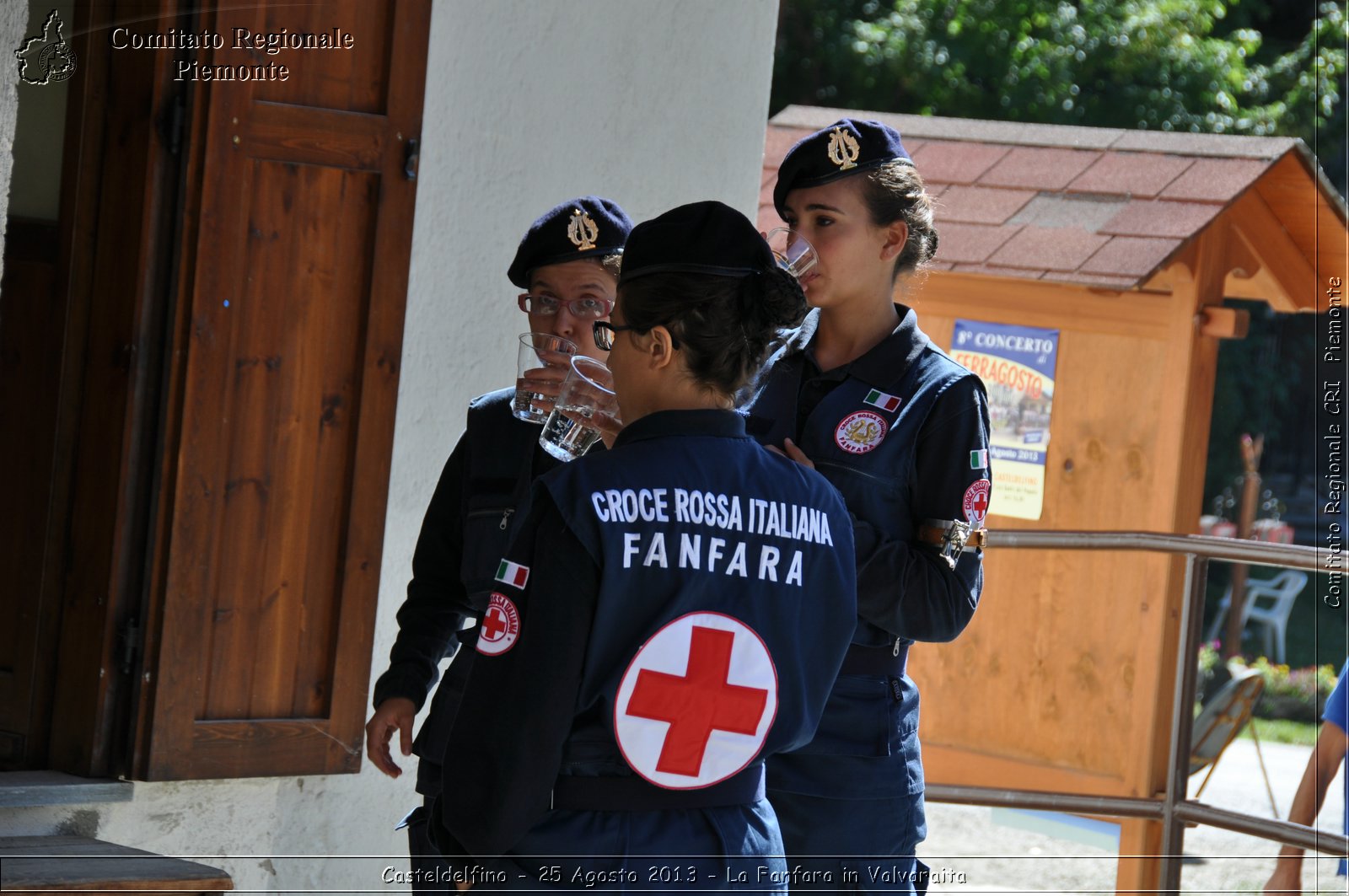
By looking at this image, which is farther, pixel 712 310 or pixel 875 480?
pixel 875 480

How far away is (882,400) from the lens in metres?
2.64

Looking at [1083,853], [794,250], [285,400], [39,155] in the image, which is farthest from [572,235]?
[1083,853]

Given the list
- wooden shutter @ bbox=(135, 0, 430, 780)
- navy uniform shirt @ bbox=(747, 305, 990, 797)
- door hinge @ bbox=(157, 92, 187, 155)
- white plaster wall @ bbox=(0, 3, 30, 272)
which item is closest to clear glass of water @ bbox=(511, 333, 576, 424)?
navy uniform shirt @ bbox=(747, 305, 990, 797)

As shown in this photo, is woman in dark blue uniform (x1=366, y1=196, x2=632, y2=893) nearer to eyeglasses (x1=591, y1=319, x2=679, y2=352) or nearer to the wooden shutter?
eyeglasses (x1=591, y1=319, x2=679, y2=352)

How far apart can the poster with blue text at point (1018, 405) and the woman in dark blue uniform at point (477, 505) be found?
416cm

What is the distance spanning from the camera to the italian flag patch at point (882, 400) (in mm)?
2631

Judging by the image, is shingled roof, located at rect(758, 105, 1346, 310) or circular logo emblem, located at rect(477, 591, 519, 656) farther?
shingled roof, located at rect(758, 105, 1346, 310)

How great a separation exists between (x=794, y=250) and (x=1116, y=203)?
4.26m

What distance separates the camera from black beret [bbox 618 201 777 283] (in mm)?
2012

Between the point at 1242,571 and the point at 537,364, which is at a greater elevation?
the point at 537,364

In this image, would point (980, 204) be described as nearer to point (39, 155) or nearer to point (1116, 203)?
point (1116, 203)

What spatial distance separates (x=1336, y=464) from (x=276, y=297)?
12.1 feet
